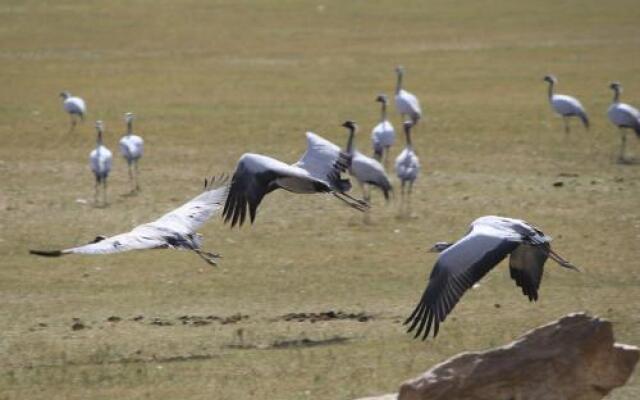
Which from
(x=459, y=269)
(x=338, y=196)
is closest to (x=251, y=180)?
(x=338, y=196)

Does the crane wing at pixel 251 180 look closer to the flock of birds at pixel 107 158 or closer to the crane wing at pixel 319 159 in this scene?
the crane wing at pixel 319 159

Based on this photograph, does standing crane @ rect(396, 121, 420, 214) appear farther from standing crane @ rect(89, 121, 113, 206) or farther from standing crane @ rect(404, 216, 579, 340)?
standing crane @ rect(404, 216, 579, 340)

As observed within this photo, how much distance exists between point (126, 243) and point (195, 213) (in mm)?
1422

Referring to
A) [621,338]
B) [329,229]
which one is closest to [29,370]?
[621,338]

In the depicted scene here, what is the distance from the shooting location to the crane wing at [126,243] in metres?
9.77

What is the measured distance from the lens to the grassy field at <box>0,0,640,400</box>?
10.7 m

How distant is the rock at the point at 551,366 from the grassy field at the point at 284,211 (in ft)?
3.91

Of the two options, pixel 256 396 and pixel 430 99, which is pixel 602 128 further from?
pixel 256 396

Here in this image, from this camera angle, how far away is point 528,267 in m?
10.5

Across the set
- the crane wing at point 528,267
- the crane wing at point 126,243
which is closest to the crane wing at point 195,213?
the crane wing at point 126,243

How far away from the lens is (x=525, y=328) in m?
11.5

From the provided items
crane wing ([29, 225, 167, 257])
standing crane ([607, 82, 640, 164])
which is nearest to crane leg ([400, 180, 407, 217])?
standing crane ([607, 82, 640, 164])

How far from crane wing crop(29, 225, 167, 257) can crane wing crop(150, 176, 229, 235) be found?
28 centimetres

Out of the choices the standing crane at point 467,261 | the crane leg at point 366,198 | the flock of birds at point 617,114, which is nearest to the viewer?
the standing crane at point 467,261
